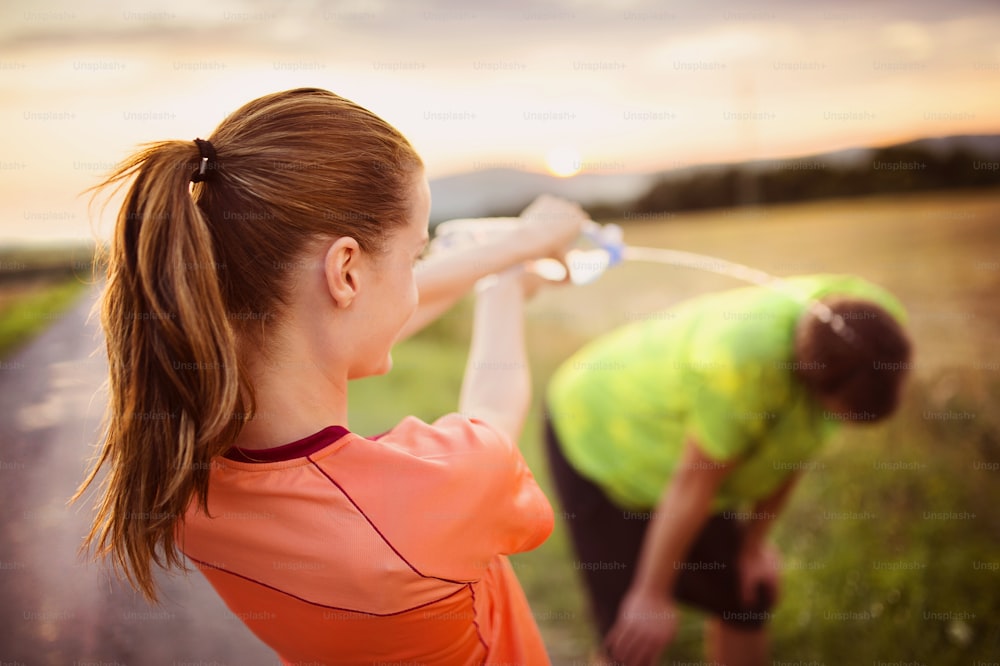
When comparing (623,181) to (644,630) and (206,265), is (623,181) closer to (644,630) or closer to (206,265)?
(644,630)

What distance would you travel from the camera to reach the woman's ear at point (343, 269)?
86 centimetres

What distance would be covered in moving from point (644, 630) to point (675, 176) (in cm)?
189

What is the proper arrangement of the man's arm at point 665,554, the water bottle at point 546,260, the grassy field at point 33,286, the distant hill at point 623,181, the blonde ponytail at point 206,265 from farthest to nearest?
the distant hill at point 623,181, the grassy field at point 33,286, the man's arm at point 665,554, the water bottle at point 546,260, the blonde ponytail at point 206,265

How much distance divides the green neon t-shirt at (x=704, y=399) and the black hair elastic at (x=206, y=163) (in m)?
1.35

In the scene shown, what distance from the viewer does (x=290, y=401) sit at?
0.91m

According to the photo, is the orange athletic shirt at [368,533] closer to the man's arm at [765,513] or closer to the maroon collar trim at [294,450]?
the maroon collar trim at [294,450]

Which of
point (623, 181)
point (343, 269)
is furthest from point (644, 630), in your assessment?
point (623, 181)

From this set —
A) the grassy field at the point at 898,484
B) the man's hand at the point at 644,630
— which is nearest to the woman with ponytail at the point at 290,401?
the man's hand at the point at 644,630

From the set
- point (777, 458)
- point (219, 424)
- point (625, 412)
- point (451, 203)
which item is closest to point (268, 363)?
point (219, 424)

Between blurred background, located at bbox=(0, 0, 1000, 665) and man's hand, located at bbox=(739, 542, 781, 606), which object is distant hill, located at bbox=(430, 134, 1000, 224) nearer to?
blurred background, located at bbox=(0, 0, 1000, 665)

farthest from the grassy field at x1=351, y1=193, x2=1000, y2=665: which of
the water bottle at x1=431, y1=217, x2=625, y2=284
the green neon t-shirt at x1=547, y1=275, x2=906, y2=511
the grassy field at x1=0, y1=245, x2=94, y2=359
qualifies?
the grassy field at x1=0, y1=245, x2=94, y2=359

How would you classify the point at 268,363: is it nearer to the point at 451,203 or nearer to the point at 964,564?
the point at 451,203

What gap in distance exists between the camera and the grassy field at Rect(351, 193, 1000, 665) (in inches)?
99.3

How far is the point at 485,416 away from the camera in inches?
44.1
